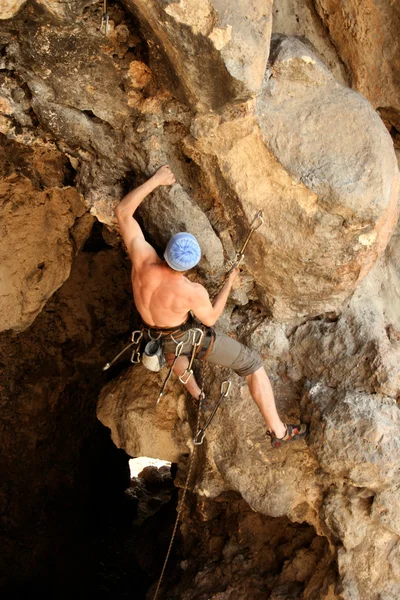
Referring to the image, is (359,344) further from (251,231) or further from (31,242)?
(31,242)

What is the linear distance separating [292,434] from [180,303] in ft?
3.37

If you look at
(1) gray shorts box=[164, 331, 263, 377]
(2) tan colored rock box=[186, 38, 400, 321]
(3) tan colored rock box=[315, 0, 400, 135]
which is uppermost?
(3) tan colored rock box=[315, 0, 400, 135]

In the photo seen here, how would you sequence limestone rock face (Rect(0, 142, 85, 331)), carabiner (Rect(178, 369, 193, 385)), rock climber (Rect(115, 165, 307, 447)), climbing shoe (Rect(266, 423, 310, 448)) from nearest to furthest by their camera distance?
rock climber (Rect(115, 165, 307, 447))
climbing shoe (Rect(266, 423, 310, 448))
carabiner (Rect(178, 369, 193, 385))
limestone rock face (Rect(0, 142, 85, 331))

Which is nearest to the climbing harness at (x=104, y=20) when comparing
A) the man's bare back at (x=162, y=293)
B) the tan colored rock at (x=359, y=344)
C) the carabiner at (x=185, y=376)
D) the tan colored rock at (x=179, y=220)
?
the tan colored rock at (x=179, y=220)

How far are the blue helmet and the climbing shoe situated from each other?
1.18 meters

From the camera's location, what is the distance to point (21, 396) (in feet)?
19.9

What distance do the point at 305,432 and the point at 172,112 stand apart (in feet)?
6.39

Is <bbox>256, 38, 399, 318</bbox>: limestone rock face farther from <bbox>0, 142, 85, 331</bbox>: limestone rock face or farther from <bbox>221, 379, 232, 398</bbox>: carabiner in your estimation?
<bbox>0, 142, 85, 331</bbox>: limestone rock face

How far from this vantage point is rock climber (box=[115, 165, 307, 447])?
3.12m

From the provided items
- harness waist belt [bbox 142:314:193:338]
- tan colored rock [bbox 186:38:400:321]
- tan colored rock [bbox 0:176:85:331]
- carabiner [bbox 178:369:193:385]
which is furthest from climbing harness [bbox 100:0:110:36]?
carabiner [bbox 178:369:193:385]

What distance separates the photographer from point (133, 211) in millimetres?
3254

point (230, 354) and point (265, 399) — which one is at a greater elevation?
point (230, 354)

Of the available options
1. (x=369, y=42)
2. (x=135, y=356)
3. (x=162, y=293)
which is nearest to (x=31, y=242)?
(x=135, y=356)

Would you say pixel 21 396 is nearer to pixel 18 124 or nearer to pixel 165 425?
pixel 165 425
